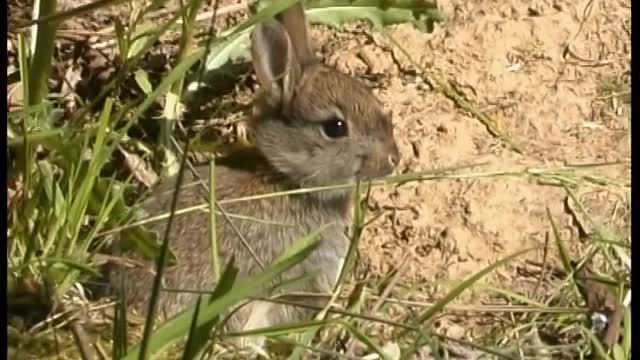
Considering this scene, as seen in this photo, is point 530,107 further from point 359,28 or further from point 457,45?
point 359,28

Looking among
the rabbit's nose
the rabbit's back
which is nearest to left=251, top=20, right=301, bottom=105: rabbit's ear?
the rabbit's back

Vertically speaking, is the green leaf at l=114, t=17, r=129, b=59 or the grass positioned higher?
the green leaf at l=114, t=17, r=129, b=59

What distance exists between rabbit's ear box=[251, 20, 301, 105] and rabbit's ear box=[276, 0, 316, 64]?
29mm

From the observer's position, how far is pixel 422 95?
5.34m

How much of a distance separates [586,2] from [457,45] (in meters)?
0.44

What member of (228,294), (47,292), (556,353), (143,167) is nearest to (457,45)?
(143,167)

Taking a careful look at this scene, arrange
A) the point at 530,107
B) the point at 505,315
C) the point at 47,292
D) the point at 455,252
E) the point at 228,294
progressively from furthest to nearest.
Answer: the point at 530,107 → the point at 455,252 → the point at 505,315 → the point at 47,292 → the point at 228,294

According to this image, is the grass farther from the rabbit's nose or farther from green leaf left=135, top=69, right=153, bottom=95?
green leaf left=135, top=69, right=153, bottom=95

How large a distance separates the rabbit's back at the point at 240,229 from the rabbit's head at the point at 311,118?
0.25ft

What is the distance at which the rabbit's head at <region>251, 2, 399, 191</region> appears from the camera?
4.88 metres

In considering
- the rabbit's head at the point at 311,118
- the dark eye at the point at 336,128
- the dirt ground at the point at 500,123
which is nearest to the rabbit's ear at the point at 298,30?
the rabbit's head at the point at 311,118

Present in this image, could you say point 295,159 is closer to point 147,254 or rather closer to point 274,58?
point 274,58

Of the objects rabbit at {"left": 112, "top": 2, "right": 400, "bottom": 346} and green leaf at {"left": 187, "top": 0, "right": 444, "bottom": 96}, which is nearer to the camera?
rabbit at {"left": 112, "top": 2, "right": 400, "bottom": 346}
